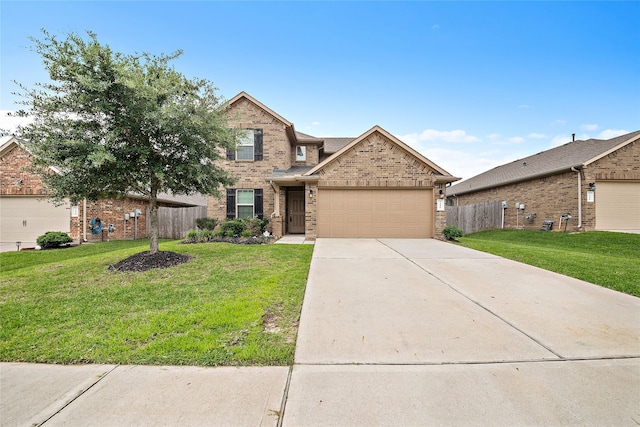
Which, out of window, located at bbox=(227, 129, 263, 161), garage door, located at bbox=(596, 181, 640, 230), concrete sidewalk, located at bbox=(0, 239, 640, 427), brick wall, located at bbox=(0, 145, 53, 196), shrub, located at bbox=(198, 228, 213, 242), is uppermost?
window, located at bbox=(227, 129, 263, 161)

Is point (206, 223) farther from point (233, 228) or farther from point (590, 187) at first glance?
point (590, 187)

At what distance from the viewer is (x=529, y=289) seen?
4.75 meters

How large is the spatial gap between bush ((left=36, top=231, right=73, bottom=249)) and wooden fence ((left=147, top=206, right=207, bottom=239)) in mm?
3935

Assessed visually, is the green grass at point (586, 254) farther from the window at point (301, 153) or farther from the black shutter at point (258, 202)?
the window at point (301, 153)

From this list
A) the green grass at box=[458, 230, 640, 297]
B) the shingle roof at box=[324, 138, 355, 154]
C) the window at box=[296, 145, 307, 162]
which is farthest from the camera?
the shingle roof at box=[324, 138, 355, 154]

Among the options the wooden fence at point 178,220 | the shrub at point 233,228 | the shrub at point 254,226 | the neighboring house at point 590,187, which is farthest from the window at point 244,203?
the neighboring house at point 590,187

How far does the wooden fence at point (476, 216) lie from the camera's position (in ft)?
51.4

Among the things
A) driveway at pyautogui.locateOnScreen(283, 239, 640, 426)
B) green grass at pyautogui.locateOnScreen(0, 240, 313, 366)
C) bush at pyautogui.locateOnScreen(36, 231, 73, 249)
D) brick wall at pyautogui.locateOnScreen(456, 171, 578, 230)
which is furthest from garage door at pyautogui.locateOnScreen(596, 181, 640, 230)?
bush at pyautogui.locateOnScreen(36, 231, 73, 249)

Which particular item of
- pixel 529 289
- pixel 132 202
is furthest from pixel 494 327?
pixel 132 202

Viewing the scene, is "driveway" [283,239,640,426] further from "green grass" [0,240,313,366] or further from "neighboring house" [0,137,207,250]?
"neighboring house" [0,137,207,250]

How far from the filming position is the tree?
5.68 m

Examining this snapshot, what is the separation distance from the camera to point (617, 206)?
12.7 m

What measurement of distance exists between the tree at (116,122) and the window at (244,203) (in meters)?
6.02

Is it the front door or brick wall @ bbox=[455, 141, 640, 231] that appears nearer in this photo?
brick wall @ bbox=[455, 141, 640, 231]
